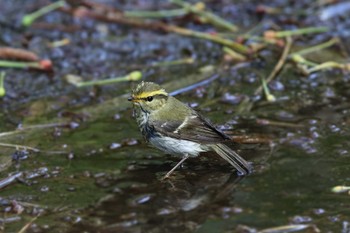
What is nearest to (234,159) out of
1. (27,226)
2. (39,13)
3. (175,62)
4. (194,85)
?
(27,226)

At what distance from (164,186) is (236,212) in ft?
1.89

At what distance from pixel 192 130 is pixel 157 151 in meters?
0.53

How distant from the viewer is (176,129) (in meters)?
4.43

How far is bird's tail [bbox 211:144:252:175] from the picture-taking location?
4.32 m

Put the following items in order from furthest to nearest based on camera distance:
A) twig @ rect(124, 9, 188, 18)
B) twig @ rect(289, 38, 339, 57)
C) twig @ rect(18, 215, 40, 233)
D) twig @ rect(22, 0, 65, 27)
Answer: twig @ rect(124, 9, 188, 18), twig @ rect(22, 0, 65, 27), twig @ rect(289, 38, 339, 57), twig @ rect(18, 215, 40, 233)

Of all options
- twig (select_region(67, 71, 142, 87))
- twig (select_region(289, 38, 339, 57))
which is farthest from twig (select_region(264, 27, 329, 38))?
twig (select_region(67, 71, 142, 87))

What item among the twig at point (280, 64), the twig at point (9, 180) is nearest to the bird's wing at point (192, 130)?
the twig at point (9, 180)

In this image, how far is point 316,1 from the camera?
25.6 ft

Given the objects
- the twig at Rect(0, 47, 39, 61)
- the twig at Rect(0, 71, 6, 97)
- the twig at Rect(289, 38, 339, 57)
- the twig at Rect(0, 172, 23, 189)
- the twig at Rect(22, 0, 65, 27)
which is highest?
the twig at Rect(22, 0, 65, 27)

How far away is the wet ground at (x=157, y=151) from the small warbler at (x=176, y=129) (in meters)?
0.14

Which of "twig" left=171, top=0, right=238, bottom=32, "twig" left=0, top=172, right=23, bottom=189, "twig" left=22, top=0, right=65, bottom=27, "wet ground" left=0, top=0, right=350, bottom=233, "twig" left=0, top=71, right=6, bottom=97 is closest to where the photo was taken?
"wet ground" left=0, top=0, right=350, bottom=233

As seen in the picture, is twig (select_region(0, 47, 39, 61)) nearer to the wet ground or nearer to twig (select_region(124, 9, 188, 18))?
the wet ground

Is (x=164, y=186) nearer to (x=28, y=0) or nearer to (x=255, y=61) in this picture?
(x=255, y=61)

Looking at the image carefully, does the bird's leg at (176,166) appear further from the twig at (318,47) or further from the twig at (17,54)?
the twig at (17,54)
